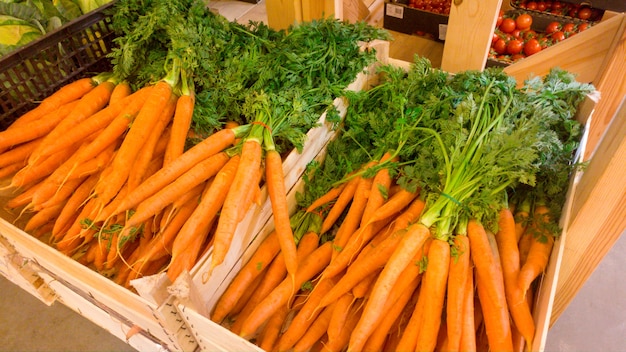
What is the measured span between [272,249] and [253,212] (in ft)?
0.51

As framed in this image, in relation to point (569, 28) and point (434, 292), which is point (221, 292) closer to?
point (434, 292)

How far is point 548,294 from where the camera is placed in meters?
0.97

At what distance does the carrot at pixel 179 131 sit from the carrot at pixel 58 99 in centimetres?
48

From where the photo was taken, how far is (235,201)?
111 centimetres

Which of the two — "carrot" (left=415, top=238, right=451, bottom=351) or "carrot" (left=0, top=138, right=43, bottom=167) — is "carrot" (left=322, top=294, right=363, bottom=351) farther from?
"carrot" (left=0, top=138, right=43, bottom=167)

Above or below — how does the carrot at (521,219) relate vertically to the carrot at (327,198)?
above

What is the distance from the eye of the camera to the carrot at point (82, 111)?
1321mm

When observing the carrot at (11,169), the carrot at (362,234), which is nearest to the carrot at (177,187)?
the carrot at (362,234)

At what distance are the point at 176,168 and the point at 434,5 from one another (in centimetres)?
220

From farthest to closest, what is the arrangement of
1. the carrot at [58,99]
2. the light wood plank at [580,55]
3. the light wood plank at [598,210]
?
1. the light wood plank at [580,55]
2. the carrot at [58,99]
3. the light wood plank at [598,210]

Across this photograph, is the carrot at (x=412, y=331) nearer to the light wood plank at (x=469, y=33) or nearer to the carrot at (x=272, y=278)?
the carrot at (x=272, y=278)

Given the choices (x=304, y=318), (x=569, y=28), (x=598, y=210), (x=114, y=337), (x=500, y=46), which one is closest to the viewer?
(x=598, y=210)

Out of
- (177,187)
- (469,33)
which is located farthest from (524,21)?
(177,187)

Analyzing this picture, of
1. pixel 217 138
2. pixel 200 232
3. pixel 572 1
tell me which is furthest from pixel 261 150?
pixel 572 1
